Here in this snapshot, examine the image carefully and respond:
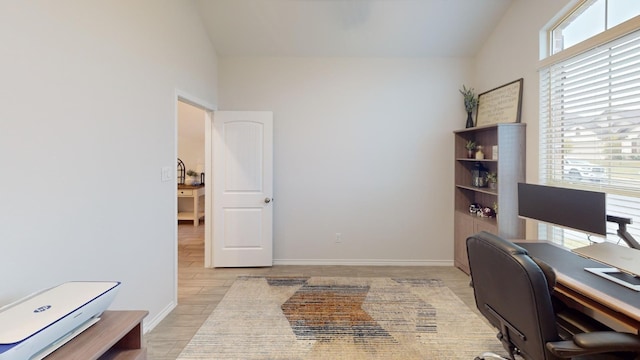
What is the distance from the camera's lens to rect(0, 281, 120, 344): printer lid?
0.99m

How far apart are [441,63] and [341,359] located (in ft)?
11.7

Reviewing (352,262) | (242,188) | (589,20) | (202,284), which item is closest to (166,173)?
(242,188)

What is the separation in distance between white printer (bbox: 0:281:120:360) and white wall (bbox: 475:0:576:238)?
3.52 metres

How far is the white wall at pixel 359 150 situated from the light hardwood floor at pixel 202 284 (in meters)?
0.22

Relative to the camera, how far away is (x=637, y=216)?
80.2 inches

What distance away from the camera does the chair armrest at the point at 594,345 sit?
1.19 metres

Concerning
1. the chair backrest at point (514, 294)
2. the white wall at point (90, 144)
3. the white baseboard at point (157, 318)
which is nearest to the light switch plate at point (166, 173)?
the white wall at point (90, 144)

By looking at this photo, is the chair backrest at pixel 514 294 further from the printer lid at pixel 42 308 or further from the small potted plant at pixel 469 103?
the small potted plant at pixel 469 103

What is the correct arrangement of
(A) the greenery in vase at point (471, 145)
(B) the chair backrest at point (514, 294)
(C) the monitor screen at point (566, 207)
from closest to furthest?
(B) the chair backrest at point (514, 294), (C) the monitor screen at point (566, 207), (A) the greenery in vase at point (471, 145)

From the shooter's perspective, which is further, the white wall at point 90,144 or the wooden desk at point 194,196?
the wooden desk at point 194,196

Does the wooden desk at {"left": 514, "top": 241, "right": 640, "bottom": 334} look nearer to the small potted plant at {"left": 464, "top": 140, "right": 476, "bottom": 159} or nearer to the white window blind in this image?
the white window blind

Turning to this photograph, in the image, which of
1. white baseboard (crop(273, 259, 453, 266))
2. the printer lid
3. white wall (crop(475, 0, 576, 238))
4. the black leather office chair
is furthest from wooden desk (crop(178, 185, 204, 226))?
the black leather office chair

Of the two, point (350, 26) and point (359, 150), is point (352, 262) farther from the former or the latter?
point (350, 26)

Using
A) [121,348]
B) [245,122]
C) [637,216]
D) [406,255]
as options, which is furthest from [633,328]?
[245,122]
